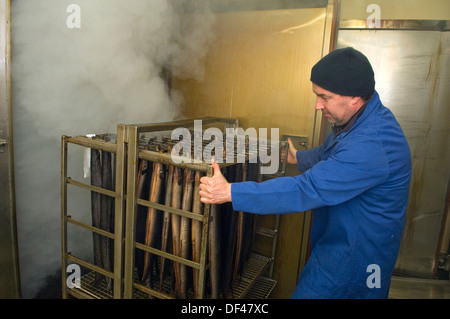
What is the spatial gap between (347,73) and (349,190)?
24.6 inches

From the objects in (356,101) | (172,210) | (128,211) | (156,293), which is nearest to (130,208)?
(128,211)

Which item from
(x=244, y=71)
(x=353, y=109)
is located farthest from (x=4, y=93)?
(x=353, y=109)

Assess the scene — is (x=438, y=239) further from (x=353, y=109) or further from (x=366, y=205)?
(x=353, y=109)

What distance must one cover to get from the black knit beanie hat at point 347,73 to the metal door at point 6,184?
2157 mm

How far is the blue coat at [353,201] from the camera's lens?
164 centimetres

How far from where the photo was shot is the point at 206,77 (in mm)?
3439

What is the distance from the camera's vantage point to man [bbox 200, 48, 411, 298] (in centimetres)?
165

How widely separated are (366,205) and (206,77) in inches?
88.3

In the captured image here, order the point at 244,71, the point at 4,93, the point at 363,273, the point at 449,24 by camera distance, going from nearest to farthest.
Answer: the point at 363,273, the point at 4,93, the point at 449,24, the point at 244,71

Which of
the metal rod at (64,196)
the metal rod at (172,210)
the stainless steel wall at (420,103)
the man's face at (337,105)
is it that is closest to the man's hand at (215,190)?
the metal rod at (172,210)

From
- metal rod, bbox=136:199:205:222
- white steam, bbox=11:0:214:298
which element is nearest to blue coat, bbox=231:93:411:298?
metal rod, bbox=136:199:205:222

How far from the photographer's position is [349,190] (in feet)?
5.41

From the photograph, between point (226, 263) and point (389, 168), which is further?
point (226, 263)

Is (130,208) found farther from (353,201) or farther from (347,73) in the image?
(347,73)
